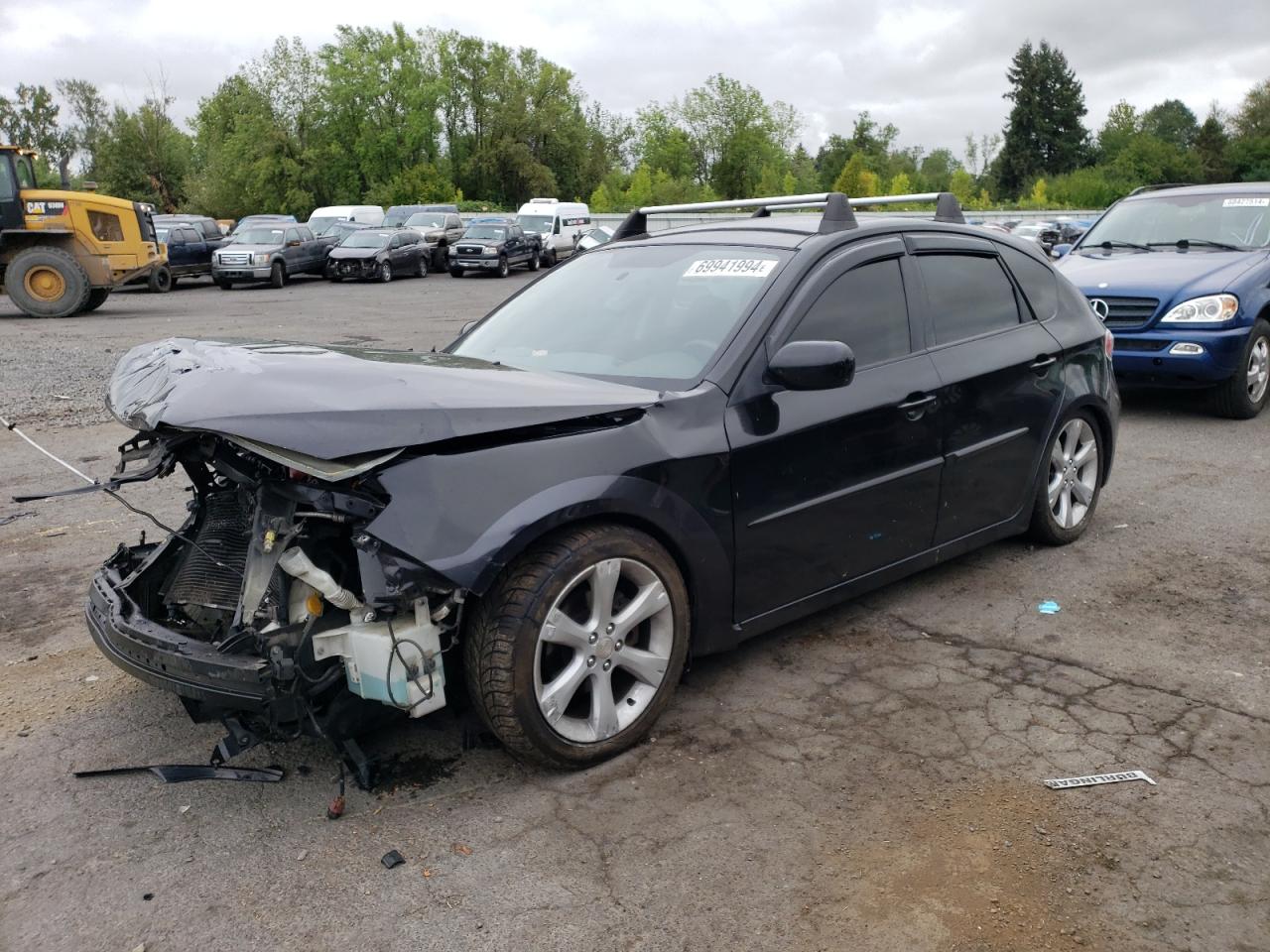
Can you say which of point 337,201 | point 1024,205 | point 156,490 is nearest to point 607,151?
point 337,201

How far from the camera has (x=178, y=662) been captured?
3.06 metres

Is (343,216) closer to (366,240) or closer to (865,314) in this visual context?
(366,240)

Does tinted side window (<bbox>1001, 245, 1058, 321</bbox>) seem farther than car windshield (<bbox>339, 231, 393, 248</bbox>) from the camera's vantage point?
No

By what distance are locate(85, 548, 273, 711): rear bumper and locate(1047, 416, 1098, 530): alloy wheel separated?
377cm

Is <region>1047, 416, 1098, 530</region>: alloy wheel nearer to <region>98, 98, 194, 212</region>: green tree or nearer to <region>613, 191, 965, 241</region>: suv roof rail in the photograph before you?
<region>613, 191, 965, 241</region>: suv roof rail

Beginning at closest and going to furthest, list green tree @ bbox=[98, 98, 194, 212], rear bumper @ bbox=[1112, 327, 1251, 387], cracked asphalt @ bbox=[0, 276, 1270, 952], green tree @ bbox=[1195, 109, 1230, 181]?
1. cracked asphalt @ bbox=[0, 276, 1270, 952]
2. rear bumper @ bbox=[1112, 327, 1251, 387]
3. green tree @ bbox=[98, 98, 194, 212]
4. green tree @ bbox=[1195, 109, 1230, 181]

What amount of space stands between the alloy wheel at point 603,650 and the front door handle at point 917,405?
1.39 meters

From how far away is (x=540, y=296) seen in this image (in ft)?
15.5

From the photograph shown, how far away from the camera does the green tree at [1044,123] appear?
3656 inches

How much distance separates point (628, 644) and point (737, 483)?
2.16 feet

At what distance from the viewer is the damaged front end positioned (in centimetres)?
291

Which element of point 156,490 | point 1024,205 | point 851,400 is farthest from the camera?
point 1024,205

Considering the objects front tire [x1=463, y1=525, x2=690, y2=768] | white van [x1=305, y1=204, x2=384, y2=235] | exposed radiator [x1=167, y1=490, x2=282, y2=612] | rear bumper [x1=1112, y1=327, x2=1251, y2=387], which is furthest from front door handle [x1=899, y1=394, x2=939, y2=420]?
white van [x1=305, y1=204, x2=384, y2=235]

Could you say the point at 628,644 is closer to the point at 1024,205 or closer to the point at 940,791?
the point at 940,791
